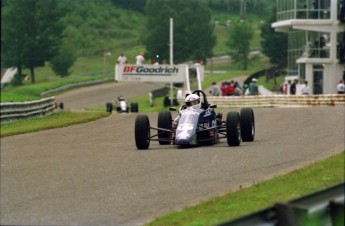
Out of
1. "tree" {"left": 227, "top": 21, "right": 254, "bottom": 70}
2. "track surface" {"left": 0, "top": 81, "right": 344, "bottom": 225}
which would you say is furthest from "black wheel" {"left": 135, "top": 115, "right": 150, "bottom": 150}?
"tree" {"left": 227, "top": 21, "right": 254, "bottom": 70}

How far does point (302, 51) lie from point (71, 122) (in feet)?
111

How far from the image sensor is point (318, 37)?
6194cm

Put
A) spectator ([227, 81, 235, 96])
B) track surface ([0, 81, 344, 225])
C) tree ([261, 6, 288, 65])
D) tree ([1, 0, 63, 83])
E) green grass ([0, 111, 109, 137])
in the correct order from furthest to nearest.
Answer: tree ([261, 6, 288, 65]), spectator ([227, 81, 235, 96]), tree ([1, 0, 63, 83]), green grass ([0, 111, 109, 137]), track surface ([0, 81, 344, 225])

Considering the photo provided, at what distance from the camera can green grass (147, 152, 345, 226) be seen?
36.0 ft

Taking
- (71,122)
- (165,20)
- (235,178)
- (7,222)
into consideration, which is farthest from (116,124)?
(165,20)

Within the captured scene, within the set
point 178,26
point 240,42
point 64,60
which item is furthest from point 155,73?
point 240,42

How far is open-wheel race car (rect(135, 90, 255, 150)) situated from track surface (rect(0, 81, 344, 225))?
269mm

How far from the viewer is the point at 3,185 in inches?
627

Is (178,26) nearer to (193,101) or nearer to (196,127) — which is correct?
(193,101)

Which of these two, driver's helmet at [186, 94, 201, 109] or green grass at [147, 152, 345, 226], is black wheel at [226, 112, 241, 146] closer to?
driver's helmet at [186, 94, 201, 109]

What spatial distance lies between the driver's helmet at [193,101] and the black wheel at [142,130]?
0.89 m

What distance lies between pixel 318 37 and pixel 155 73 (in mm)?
18653

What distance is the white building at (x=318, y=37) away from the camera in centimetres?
5856

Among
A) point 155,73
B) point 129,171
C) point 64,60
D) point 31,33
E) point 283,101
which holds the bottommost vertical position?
point 129,171
